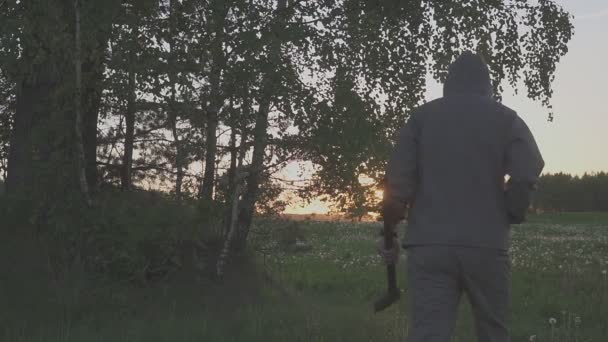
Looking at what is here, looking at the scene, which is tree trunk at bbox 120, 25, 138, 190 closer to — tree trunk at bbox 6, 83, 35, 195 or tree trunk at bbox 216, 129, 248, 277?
tree trunk at bbox 6, 83, 35, 195

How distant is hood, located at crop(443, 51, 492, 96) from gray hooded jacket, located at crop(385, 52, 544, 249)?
Result: 9 centimetres

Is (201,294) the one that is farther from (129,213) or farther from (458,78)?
(458,78)

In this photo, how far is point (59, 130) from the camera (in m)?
10.4

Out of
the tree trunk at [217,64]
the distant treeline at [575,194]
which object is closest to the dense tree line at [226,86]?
the tree trunk at [217,64]

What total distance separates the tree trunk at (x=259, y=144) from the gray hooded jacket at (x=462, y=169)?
530 centimetres

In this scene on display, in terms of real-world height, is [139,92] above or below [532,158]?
above

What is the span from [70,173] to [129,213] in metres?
0.99

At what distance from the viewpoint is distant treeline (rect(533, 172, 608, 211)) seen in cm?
12438

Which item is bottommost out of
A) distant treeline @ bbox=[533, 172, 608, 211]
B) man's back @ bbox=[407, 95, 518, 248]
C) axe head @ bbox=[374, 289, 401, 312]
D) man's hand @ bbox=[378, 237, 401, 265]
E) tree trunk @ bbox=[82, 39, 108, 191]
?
axe head @ bbox=[374, 289, 401, 312]

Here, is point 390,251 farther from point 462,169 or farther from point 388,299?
point 462,169

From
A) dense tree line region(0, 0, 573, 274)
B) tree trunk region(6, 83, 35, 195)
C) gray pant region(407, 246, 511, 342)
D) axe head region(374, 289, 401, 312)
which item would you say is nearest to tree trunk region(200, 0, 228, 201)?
dense tree line region(0, 0, 573, 274)

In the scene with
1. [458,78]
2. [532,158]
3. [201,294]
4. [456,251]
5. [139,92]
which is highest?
[139,92]

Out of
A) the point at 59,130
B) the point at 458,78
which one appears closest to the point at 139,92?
the point at 59,130

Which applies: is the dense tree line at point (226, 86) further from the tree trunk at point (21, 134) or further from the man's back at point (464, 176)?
the man's back at point (464, 176)
